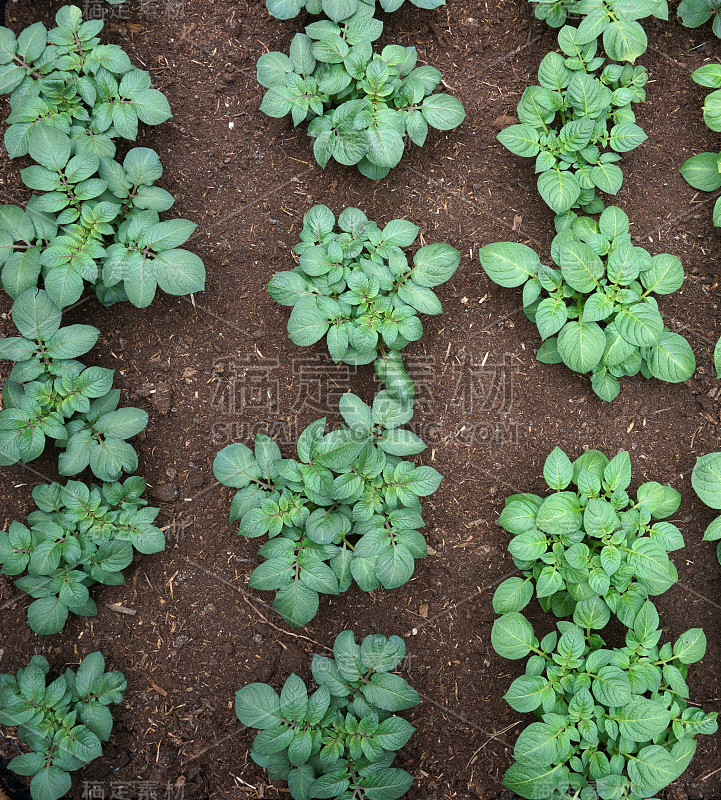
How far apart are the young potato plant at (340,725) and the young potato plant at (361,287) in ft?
2.99

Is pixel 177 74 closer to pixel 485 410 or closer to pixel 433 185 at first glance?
pixel 433 185

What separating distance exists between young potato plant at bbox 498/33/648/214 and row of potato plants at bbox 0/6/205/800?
1.25m

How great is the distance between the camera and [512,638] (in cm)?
216

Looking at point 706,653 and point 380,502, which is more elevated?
point 380,502

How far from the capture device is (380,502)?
219cm

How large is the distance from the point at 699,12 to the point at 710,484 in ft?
5.76

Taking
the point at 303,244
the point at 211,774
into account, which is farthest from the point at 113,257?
the point at 211,774

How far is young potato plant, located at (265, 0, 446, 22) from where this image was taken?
7.41 ft

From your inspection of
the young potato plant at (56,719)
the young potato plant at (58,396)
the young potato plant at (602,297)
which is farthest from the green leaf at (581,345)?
the young potato plant at (56,719)

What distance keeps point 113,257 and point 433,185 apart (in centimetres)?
119

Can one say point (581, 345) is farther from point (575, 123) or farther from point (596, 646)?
point (596, 646)

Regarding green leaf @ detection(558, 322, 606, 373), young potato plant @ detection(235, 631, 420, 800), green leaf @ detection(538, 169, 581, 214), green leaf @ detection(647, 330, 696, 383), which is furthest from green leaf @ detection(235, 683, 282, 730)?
green leaf @ detection(538, 169, 581, 214)

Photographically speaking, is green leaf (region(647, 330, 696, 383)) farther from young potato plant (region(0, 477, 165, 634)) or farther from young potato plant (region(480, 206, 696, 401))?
young potato plant (region(0, 477, 165, 634))

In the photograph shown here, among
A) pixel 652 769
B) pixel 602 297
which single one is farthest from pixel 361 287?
pixel 652 769
